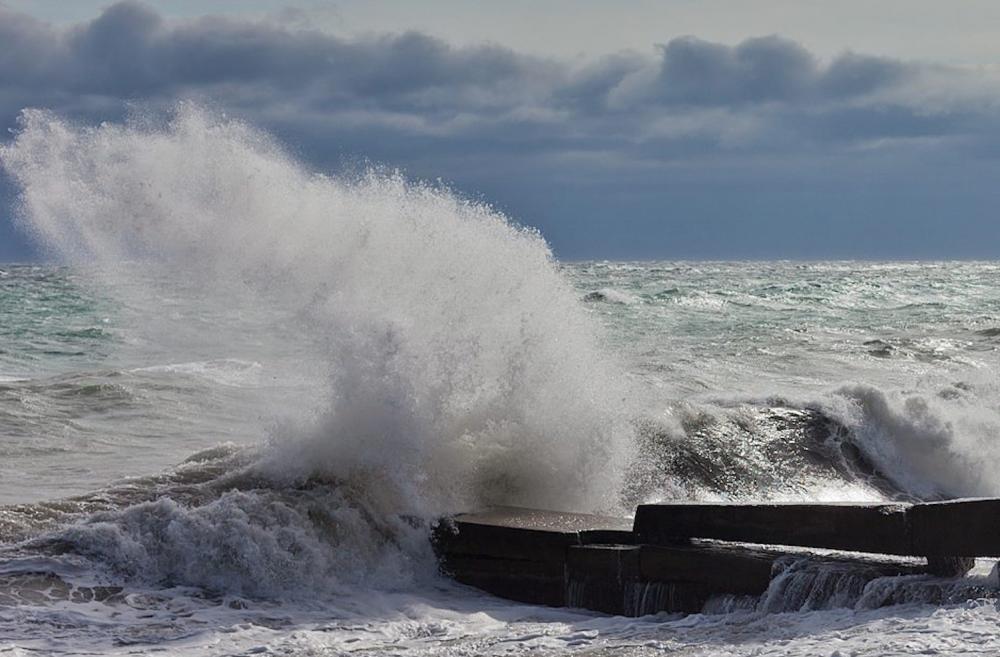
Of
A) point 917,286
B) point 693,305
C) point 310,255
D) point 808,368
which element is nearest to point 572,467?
point 310,255

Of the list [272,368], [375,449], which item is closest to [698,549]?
[375,449]

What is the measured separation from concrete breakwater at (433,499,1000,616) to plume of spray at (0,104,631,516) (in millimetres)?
742

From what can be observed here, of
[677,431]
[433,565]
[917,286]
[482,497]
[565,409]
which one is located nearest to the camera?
[433,565]

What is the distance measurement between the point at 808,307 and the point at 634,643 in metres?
35.0

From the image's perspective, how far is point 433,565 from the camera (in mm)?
7949

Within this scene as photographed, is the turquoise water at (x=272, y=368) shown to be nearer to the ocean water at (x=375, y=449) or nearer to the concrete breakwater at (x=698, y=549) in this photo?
the ocean water at (x=375, y=449)

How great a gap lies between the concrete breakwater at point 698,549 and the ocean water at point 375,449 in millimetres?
144

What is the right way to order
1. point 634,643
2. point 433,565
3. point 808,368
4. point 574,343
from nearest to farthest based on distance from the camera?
point 634,643
point 433,565
point 574,343
point 808,368

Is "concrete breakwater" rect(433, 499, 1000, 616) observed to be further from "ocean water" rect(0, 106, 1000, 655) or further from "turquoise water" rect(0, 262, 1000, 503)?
"turquoise water" rect(0, 262, 1000, 503)

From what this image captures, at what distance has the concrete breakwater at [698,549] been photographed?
6.33m

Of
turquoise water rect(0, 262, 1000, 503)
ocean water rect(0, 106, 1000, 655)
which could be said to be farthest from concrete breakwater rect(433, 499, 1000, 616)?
turquoise water rect(0, 262, 1000, 503)

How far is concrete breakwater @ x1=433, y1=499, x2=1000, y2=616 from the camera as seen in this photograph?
633 centimetres

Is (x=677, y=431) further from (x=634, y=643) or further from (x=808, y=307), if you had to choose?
(x=808, y=307)

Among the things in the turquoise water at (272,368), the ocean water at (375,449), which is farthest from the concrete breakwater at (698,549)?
the turquoise water at (272,368)
